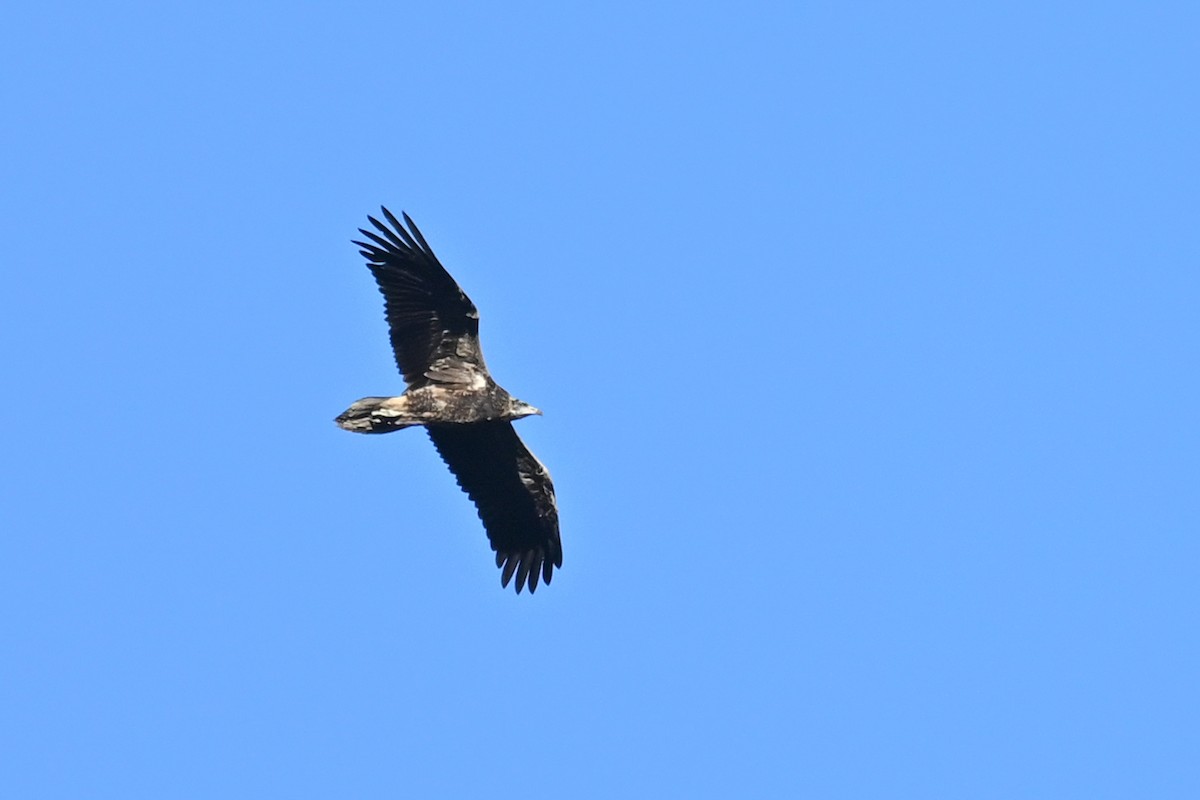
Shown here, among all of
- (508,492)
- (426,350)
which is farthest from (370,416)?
(508,492)

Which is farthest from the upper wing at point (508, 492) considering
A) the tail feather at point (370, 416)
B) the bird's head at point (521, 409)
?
the tail feather at point (370, 416)

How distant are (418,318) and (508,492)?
10.2 feet

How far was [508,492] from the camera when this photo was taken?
26.1 m

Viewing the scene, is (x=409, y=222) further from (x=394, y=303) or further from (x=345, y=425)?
(x=345, y=425)

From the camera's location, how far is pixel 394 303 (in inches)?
952

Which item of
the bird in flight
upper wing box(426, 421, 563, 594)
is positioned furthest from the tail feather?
upper wing box(426, 421, 563, 594)

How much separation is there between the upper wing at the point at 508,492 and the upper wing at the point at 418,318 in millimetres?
982

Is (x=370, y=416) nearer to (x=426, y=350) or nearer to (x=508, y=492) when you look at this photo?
(x=426, y=350)

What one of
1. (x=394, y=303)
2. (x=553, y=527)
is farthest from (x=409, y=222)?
(x=553, y=527)

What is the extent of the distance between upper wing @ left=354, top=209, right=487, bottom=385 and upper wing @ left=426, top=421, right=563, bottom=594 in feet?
3.22

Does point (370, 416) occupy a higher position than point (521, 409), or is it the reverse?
point (521, 409)

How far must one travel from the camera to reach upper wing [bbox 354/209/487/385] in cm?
2411

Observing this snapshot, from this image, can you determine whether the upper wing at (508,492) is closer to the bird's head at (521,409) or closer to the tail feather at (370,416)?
the bird's head at (521,409)

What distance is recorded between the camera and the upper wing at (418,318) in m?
24.1
